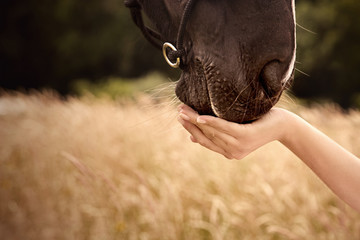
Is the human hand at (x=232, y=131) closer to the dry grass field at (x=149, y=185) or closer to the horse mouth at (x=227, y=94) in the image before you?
the horse mouth at (x=227, y=94)

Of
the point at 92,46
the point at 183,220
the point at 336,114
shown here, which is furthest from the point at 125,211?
the point at 92,46

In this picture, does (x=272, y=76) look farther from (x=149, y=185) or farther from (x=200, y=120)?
(x=149, y=185)

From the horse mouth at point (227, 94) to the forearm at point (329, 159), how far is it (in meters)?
0.28

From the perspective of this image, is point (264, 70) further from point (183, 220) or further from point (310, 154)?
point (183, 220)

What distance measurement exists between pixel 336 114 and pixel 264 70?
3.10 meters

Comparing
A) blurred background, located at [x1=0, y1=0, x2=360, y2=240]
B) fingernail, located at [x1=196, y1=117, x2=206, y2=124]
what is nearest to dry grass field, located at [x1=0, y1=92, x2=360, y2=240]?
blurred background, located at [x1=0, y1=0, x2=360, y2=240]

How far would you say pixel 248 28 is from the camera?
1.13 metres

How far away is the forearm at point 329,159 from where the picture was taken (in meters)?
1.44

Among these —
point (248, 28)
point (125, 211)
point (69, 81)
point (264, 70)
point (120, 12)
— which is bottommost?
point (69, 81)

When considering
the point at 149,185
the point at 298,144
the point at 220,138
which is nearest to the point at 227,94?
the point at 220,138

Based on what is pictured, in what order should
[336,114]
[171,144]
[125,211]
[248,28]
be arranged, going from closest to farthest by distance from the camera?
[248,28] < [125,211] < [171,144] < [336,114]

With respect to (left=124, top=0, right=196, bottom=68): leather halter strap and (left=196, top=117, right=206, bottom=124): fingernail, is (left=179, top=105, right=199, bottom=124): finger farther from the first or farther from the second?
(left=124, top=0, right=196, bottom=68): leather halter strap

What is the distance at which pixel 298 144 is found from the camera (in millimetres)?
1500

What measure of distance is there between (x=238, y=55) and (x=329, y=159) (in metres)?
0.66
